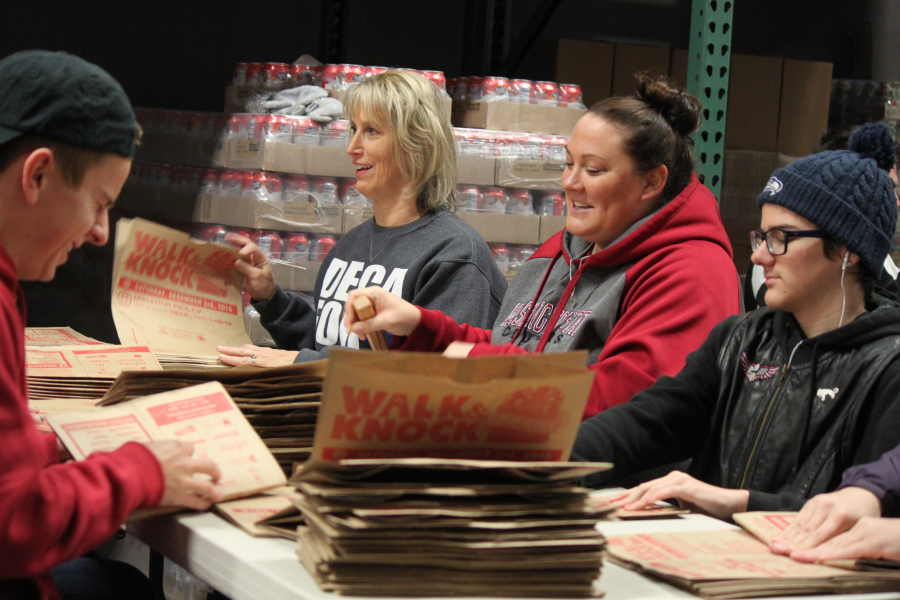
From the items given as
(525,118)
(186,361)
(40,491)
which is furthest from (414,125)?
(40,491)

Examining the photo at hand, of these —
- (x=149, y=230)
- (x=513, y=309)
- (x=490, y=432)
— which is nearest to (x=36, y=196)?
(x=490, y=432)

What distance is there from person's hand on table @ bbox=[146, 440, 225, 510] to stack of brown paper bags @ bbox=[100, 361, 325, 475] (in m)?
0.19

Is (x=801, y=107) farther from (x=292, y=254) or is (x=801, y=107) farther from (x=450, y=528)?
(x=450, y=528)

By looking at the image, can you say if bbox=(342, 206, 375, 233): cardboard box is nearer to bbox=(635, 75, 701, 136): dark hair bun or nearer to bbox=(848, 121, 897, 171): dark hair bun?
bbox=(635, 75, 701, 136): dark hair bun

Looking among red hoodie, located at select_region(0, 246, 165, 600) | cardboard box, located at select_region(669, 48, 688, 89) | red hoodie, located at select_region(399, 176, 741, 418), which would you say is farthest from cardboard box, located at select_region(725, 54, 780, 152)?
→ red hoodie, located at select_region(0, 246, 165, 600)

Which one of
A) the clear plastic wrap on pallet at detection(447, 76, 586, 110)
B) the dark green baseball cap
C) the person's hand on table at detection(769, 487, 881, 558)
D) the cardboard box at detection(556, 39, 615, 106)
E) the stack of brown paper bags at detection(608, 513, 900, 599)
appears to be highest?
the cardboard box at detection(556, 39, 615, 106)

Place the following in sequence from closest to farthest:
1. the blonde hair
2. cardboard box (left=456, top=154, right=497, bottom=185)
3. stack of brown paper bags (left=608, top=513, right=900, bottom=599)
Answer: stack of brown paper bags (left=608, top=513, right=900, bottom=599), the blonde hair, cardboard box (left=456, top=154, right=497, bottom=185)

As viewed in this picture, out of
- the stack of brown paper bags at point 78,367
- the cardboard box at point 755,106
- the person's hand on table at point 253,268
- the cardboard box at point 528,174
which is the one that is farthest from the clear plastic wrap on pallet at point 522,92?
the stack of brown paper bags at point 78,367

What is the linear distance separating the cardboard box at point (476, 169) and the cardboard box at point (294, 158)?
413 mm

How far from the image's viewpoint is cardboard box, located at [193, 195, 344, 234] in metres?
3.56

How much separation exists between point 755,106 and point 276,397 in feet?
12.5

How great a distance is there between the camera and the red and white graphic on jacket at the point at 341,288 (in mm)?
2680

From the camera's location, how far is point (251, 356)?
2479mm

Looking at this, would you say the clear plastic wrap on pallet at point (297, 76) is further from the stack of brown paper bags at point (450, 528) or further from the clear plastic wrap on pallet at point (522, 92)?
the stack of brown paper bags at point (450, 528)
